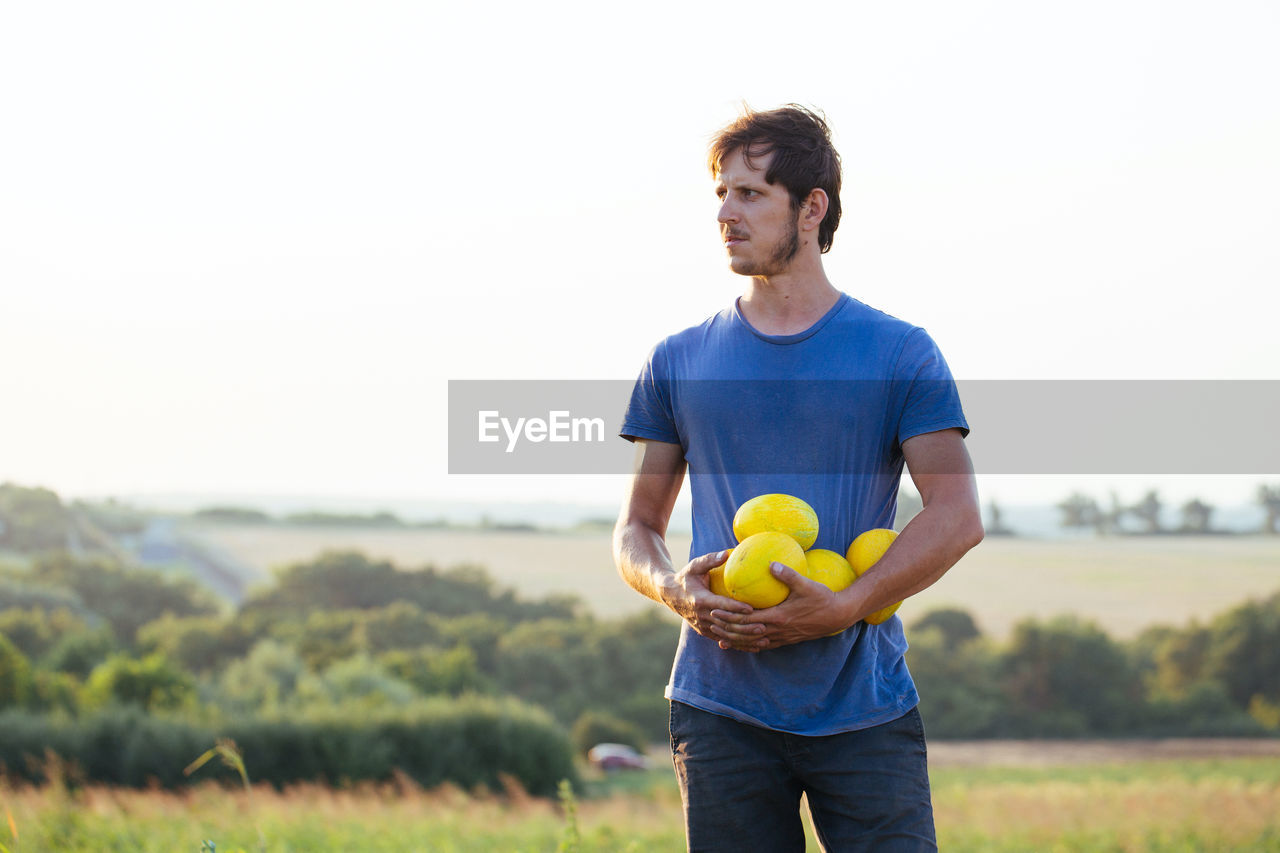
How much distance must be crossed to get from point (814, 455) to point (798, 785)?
859 mm

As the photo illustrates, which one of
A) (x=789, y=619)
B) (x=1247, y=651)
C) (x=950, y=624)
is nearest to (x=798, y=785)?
(x=789, y=619)

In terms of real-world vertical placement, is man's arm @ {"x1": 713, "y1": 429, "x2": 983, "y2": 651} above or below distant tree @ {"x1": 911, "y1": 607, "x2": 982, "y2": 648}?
above

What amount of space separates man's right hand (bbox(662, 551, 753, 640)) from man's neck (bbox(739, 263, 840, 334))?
66cm

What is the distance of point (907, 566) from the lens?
2.67 meters

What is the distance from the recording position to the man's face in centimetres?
293

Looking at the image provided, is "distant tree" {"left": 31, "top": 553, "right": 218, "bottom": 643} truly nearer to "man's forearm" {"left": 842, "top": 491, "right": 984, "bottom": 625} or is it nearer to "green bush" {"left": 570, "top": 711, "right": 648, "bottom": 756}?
"green bush" {"left": 570, "top": 711, "right": 648, "bottom": 756}

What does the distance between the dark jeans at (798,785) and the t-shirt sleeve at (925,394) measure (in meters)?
0.74

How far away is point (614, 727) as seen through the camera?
33.1 m

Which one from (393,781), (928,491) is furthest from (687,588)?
(393,781)

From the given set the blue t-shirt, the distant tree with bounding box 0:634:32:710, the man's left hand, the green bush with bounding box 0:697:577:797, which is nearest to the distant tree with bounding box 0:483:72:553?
the distant tree with bounding box 0:634:32:710

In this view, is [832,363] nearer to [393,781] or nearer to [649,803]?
[649,803]

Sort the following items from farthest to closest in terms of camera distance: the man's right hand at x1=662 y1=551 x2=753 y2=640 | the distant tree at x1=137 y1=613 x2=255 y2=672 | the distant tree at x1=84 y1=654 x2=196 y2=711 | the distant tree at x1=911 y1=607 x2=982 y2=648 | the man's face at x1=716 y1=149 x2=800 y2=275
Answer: the distant tree at x1=911 y1=607 x2=982 y2=648 → the distant tree at x1=137 y1=613 x2=255 y2=672 → the distant tree at x1=84 y1=654 x2=196 y2=711 → the man's face at x1=716 y1=149 x2=800 y2=275 → the man's right hand at x1=662 y1=551 x2=753 y2=640

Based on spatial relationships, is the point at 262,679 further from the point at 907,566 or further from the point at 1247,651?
the point at 1247,651

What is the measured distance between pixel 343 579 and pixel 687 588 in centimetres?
3447
